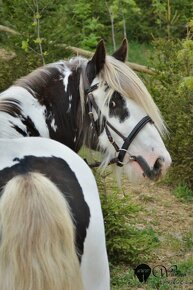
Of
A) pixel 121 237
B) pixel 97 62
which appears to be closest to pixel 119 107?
pixel 97 62

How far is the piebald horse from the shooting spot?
254cm

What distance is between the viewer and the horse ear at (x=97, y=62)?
384 cm

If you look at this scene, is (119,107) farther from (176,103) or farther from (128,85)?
(176,103)

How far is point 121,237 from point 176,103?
2196 mm

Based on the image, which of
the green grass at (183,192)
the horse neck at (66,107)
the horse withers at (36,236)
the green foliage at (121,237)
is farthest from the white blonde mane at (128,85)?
the green grass at (183,192)

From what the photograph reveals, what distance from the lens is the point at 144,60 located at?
12.1m

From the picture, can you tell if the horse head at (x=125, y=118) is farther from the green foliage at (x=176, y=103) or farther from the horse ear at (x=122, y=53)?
the green foliage at (x=176, y=103)

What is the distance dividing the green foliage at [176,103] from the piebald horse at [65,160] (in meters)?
3.36

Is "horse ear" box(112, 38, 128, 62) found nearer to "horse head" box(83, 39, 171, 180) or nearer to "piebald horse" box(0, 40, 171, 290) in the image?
"piebald horse" box(0, 40, 171, 290)

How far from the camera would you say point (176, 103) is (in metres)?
7.51

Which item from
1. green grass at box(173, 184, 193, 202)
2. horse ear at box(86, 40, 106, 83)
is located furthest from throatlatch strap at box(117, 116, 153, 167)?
green grass at box(173, 184, 193, 202)

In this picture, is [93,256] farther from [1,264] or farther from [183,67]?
[183,67]

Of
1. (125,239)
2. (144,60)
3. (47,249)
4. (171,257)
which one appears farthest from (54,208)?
(144,60)

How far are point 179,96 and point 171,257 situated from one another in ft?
6.77
